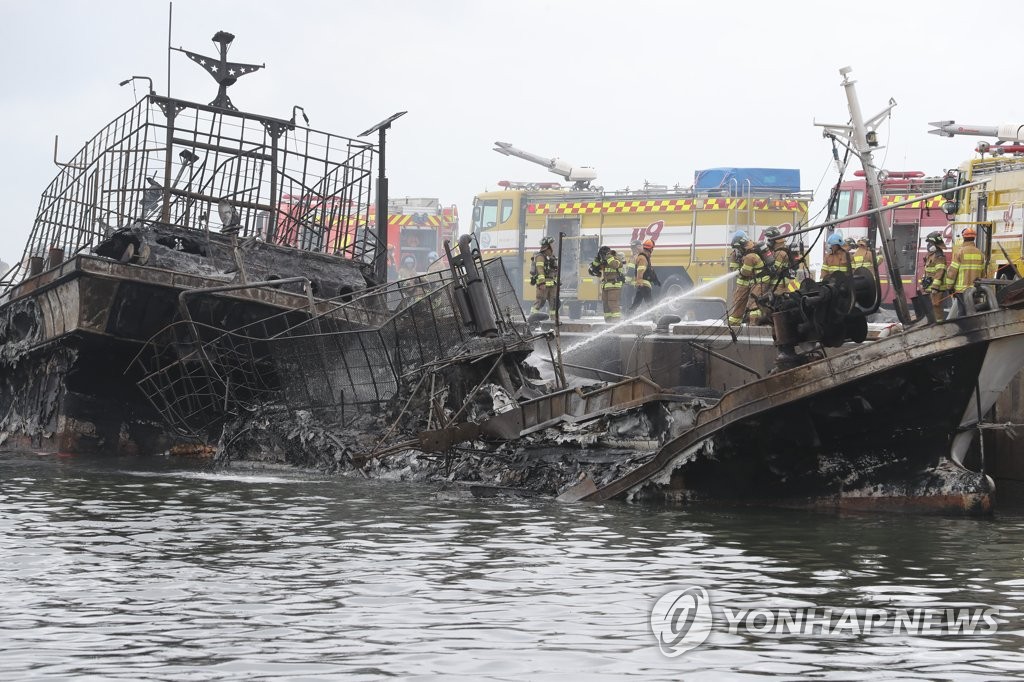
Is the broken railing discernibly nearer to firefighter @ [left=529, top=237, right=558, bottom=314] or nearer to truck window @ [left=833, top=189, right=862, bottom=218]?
firefighter @ [left=529, top=237, right=558, bottom=314]

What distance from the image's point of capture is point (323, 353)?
46.9ft

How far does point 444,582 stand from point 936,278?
Result: 1126cm

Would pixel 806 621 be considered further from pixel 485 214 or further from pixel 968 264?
pixel 485 214

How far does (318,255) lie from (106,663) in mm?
12678

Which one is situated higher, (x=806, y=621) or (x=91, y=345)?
(x=91, y=345)

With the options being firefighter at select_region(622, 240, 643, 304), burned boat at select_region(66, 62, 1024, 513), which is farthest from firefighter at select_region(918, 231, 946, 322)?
firefighter at select_region(622, 240, 643, 304)

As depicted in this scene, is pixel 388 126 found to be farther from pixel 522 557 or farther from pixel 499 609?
pixel 499 609

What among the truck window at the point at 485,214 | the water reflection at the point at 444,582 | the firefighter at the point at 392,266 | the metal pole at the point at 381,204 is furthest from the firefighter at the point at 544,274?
the firefighter at the point at 392,266

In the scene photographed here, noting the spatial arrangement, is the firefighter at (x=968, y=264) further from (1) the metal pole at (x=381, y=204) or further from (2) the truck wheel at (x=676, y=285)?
(2) the truck wheel at (x=676, y=285)

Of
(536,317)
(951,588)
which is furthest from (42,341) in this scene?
(951,588)

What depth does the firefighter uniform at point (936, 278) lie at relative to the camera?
16781 millimetres

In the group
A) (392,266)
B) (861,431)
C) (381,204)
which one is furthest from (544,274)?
(392,266)

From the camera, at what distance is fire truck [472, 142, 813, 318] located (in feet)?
96.9

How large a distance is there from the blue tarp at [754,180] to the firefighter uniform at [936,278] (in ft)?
38.3
